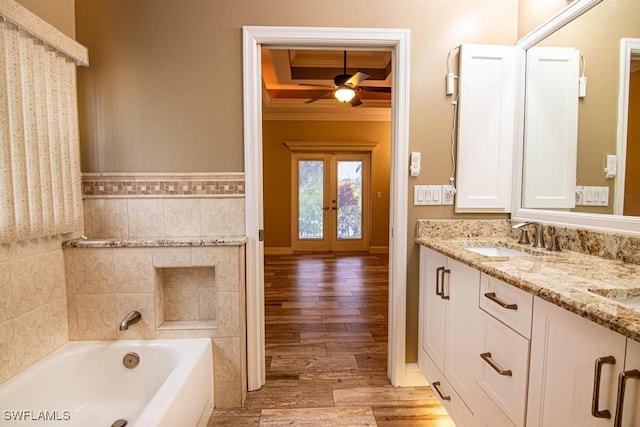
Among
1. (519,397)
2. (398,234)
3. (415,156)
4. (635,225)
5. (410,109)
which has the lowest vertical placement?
(519,397)

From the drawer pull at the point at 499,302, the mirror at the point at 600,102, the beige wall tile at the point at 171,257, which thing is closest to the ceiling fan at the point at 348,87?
the mirror at the point at 600,102

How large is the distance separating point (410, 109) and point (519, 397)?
153cm

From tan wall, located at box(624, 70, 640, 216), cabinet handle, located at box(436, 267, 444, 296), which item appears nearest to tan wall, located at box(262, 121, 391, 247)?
cabinet handle, located at box(436, 267, 444, 296)

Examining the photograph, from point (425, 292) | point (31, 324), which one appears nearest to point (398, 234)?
point (425, 292)

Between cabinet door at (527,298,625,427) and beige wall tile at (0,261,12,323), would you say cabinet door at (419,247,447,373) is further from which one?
beige wall tile at (0,261,12,323)

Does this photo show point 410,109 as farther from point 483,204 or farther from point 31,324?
point 31,324

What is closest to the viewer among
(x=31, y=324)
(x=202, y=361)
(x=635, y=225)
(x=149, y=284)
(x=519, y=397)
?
(x=519, y=397)

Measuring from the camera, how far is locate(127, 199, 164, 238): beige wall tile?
1.78 m

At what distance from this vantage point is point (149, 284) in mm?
1658

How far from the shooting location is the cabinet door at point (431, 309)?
1.61 m

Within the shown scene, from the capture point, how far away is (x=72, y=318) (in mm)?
1652

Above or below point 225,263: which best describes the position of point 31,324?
below

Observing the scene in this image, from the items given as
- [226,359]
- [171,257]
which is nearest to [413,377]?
[226,359]

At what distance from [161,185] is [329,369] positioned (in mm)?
1642
